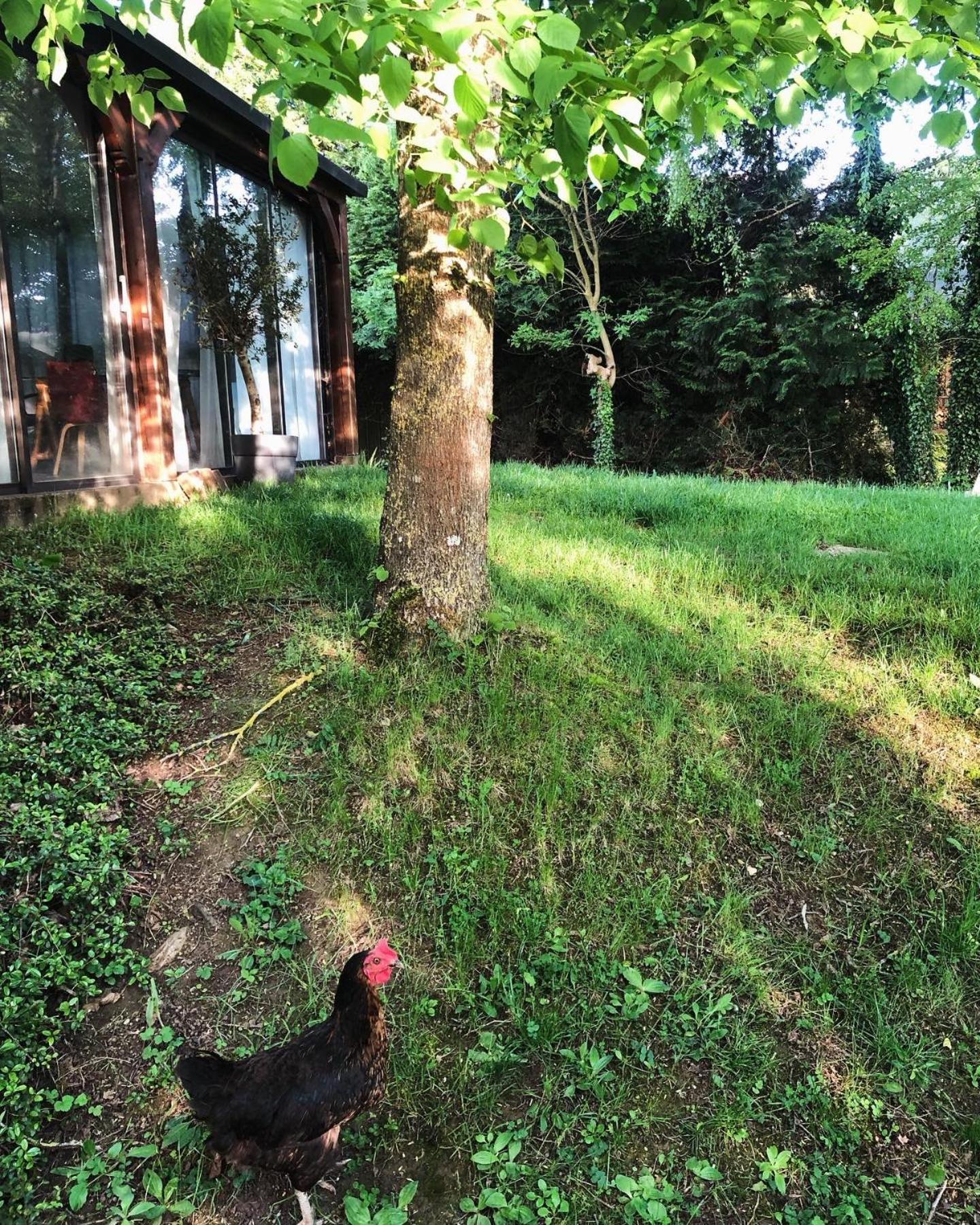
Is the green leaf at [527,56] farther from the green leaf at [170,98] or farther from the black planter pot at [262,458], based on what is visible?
the black planter pot at [262,458]

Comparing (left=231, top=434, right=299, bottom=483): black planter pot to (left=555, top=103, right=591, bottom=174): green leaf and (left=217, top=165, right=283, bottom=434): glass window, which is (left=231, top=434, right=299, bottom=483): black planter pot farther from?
(left=555, top=103, right=591, bottom=174): green leaf

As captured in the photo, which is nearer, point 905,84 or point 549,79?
point 549,79

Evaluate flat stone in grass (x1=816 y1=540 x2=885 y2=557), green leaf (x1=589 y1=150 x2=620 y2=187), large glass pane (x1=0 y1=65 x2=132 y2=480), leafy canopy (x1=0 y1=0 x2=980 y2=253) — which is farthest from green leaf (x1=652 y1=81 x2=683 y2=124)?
large glass pane (x1=0 y1=65 x2=132 y2=480)

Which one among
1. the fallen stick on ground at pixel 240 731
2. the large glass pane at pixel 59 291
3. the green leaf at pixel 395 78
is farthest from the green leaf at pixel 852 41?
the large glass pane at pixel 59 291

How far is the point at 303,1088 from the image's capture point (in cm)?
189

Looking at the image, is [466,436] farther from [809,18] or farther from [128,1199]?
[128,1199]

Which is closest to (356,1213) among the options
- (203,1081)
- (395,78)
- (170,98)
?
(203,1081)

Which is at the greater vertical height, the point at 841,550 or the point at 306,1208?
the point at 841,550

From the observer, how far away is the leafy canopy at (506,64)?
5.58 feet

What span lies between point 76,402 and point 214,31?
5.16 metres

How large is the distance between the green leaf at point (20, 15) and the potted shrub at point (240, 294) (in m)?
5.54

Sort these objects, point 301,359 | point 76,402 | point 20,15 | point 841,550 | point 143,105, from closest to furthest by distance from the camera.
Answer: point 20,15, point 143,105, point 841,550, point 76,402, point 301,359

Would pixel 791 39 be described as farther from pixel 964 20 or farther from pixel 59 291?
pixel 59 291

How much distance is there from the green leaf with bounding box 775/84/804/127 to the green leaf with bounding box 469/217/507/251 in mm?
882
